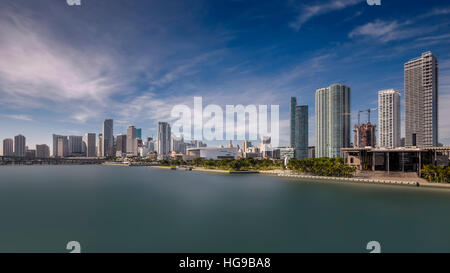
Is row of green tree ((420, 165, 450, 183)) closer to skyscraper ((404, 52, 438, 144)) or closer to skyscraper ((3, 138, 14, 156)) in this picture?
skyscraper ((404, 52, 438, 144))

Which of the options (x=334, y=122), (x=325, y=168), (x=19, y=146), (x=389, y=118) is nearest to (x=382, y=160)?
(x=325, y=168)

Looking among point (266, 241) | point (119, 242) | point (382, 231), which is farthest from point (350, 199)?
point (119, 242)

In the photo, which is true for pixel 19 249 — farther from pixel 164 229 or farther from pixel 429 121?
pixel 429 121

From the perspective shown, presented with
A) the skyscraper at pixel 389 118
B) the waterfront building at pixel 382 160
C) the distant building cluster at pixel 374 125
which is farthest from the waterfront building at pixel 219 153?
the waterfront building at pixel 382 160

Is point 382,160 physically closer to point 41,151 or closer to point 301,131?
point 301,131

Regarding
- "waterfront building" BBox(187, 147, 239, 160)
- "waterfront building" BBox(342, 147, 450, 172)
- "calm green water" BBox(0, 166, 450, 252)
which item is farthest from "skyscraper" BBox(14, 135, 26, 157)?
"waterfront building" BBox(342, 147, 450, 172)

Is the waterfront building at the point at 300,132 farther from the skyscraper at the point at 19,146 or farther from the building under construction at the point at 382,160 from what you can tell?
the skyscraper at the point at 19,146
